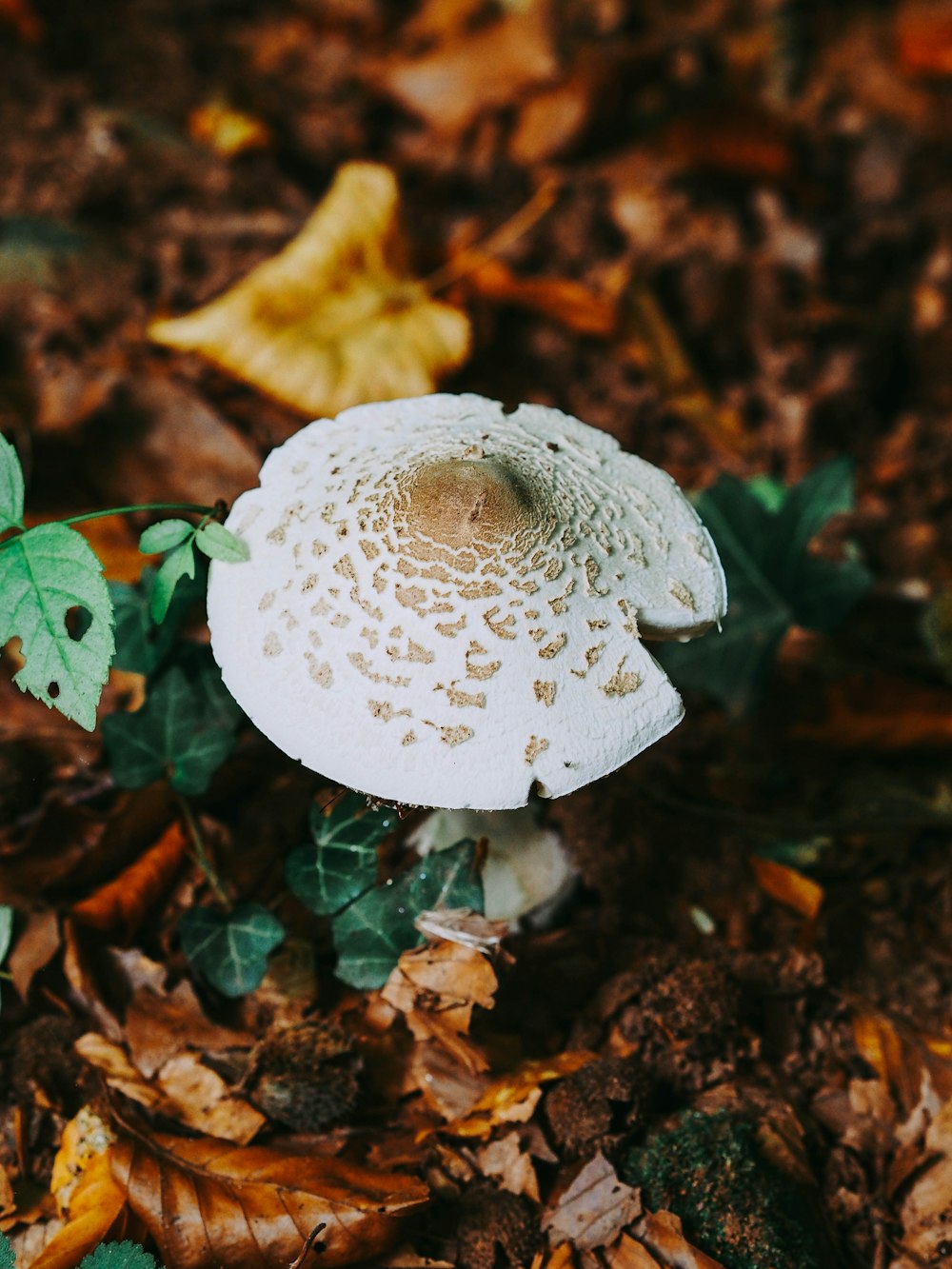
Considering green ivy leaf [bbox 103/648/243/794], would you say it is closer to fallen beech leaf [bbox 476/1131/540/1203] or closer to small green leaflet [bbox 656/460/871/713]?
fallen beech leaf [bbox 476/1131/540/1203]

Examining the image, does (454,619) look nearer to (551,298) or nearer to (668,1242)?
(668,1242)

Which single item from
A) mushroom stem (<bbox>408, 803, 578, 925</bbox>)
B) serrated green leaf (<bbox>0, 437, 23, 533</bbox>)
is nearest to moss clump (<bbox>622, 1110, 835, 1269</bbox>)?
mushroom stem (<bbox>408, 803, 578, 925</bbox>)

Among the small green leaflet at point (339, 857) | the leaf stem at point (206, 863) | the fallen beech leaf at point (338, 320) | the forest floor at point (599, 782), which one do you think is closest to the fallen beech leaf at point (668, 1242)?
the forest floor at point (599, 782)

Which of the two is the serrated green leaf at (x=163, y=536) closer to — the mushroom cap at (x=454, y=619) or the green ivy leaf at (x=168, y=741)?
the mushroom cap at (x=454, y=619)

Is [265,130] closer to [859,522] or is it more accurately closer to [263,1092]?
[859,522]

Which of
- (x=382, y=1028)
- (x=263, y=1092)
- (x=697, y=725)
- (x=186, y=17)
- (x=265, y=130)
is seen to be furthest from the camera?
(x=186, y=17)

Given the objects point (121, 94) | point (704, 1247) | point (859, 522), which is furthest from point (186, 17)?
point (704, 1247)

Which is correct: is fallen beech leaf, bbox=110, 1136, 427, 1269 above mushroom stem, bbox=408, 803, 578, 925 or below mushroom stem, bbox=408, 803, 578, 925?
below
